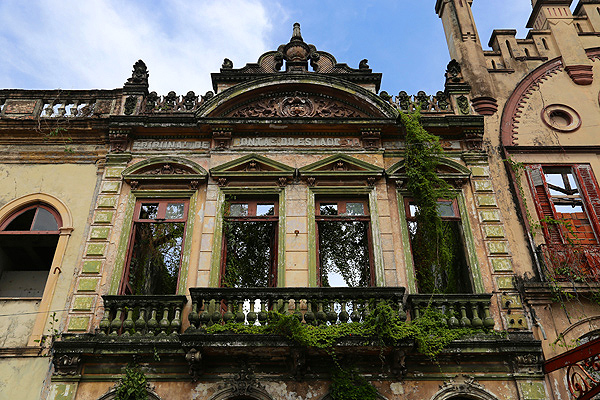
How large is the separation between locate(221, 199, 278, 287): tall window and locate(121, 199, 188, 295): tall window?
3.23 feet

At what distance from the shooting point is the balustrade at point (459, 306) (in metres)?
9.57

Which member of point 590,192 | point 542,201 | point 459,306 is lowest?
point 459,306

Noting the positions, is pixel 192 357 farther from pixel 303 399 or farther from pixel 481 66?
pixel 481 66

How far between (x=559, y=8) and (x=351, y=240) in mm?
9122

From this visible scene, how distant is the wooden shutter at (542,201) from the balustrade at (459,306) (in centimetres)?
220

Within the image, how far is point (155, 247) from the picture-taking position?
1092cm

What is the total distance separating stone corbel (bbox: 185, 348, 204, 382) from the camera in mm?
8883

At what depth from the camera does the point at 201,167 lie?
37.7ft

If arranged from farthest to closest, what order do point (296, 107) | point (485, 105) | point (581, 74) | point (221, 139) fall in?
point (581, 74)
point (485, 105)
point (296, 107)
point (221, 139)

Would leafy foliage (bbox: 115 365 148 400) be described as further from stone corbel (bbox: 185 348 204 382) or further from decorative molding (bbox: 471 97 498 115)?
decorative molding (bbox: 471 97 498 115)

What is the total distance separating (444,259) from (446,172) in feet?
7.01

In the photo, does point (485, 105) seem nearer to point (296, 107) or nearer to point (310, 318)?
point (296, 107)

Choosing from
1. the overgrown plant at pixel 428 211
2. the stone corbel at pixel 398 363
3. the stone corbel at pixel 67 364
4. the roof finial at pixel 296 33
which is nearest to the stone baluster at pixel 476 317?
the overgrown plant at pixel 428 211

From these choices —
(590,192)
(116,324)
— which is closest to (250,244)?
(116,324)
